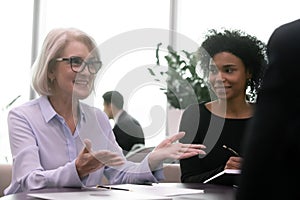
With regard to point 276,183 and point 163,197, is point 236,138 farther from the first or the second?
point 276,183

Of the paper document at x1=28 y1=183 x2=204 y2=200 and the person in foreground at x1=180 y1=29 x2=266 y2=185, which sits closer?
the paper document at x1=28 y1=183 x2=204 y2=200

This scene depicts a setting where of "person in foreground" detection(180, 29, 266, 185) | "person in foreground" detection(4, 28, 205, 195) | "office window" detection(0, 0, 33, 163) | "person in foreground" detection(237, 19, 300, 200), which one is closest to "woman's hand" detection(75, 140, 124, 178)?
"person in foreground" detection(4, 28, 205, 195)

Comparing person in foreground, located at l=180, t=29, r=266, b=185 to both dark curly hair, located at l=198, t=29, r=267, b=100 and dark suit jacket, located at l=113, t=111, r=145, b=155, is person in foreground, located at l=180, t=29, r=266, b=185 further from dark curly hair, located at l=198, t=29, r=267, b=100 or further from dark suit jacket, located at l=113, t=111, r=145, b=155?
dark suit jacket, located at l=113, t=111, r=145, b=155

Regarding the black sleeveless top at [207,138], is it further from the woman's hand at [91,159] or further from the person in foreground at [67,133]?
the woman's hand at [91,159]

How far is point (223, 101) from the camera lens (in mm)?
2586

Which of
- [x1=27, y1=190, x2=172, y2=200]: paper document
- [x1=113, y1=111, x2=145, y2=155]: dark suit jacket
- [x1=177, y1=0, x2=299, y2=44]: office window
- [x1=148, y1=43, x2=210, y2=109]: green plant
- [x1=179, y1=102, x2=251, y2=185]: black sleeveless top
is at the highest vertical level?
[x1=177, y1=0, x2=299, y2=44]: office window

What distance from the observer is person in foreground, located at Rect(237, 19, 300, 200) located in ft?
1.50

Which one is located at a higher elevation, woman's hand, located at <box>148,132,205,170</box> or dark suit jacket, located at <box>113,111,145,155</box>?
dark suit jacket, located at <box>113,111,145,155</box>

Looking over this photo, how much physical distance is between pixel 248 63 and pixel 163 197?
149 centimetres

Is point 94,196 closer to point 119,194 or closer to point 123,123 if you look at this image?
point 119,194

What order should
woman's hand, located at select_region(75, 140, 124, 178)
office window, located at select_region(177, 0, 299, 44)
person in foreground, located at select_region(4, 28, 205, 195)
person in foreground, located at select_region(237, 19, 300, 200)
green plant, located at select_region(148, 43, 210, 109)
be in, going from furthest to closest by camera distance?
office window, located at select_region(177, 0, 299, 44), green plant, located at select_region(148, 43, 210, 109), person in foreground, located at select_region(4, 28, 205, 195), woman's hand, located at select_region(75, 140, 124, 178), person in foreground, located at select_region(237, 19, 300, 200)

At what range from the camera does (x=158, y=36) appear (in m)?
1.57

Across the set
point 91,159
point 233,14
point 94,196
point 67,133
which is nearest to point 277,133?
point 94,196

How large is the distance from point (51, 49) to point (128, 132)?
50cm
